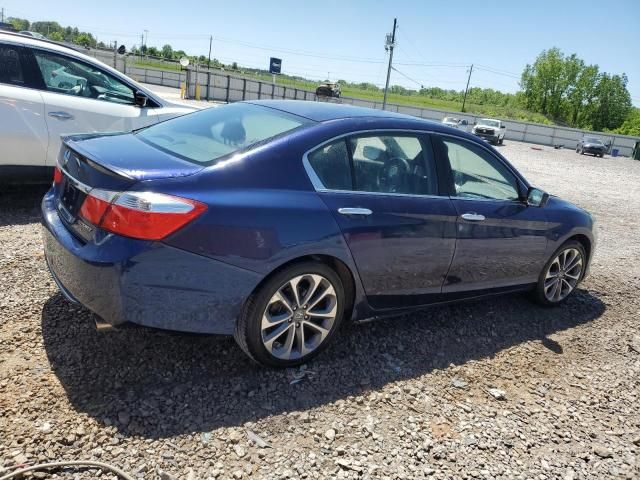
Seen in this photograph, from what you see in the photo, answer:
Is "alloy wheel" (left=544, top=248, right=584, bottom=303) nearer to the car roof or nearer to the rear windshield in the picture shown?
the car roof

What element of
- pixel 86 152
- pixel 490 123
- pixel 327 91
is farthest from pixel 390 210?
pixel 327 91

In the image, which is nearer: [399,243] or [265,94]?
[399,243]

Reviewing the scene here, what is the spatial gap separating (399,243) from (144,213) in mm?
1625

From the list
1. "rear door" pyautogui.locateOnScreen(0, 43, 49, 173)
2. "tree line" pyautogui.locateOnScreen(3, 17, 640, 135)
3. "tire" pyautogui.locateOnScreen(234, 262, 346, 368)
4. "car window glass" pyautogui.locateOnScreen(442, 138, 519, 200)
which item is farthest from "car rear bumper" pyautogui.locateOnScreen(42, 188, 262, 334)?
"tree line" pyautogui.locateOnScreen(3, 17, 640, 135)

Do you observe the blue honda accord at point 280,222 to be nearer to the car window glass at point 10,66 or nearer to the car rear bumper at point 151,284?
the car rear bumper at point 151,284

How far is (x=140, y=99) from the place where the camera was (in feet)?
19.0

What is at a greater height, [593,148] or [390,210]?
[593,148]

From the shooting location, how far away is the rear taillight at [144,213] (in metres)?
2.48

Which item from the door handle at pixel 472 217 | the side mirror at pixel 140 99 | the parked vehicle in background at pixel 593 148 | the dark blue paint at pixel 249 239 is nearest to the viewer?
the dark blue paint at pixel 249 239

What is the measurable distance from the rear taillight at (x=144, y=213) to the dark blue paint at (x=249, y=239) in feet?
0.16

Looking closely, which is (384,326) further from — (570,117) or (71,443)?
(570,117)

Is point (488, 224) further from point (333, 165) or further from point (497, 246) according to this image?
point (333, 165)

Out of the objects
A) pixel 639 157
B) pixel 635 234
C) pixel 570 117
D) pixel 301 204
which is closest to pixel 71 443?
pixel 301 204

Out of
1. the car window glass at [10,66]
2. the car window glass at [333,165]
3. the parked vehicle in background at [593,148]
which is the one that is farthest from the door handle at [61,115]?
the parked vehicle in background at [593,148]
